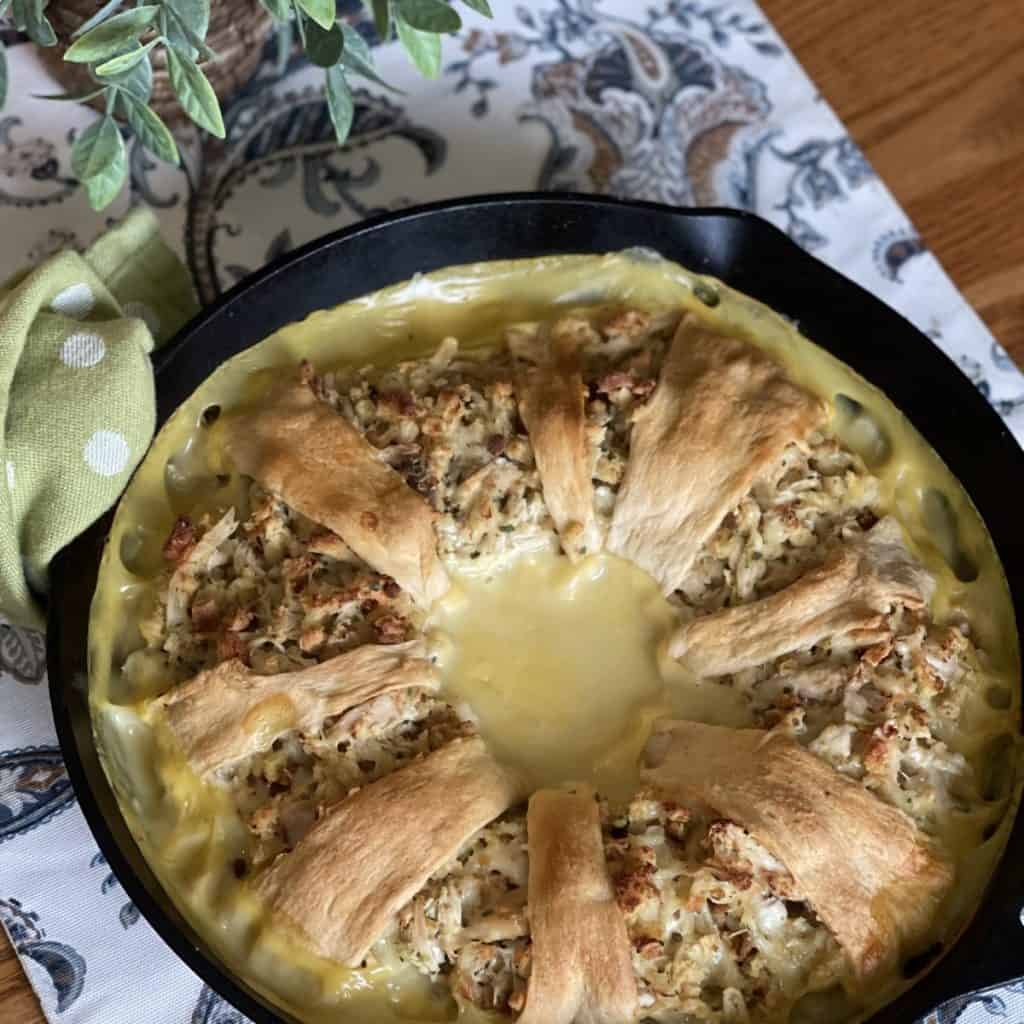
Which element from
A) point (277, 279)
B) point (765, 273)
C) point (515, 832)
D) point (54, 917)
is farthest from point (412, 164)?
point (54, 917)

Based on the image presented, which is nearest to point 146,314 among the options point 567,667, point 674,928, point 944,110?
point 567,667

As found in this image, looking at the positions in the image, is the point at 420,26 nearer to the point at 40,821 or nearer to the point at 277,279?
the point at 277,279

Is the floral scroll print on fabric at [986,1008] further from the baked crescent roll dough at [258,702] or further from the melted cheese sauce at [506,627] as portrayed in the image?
the baked crescent roll dough at [258,702]

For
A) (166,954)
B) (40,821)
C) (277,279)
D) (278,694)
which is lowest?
(166,954)

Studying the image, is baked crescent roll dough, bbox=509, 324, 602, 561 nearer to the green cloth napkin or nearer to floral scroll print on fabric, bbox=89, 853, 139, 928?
the green cloth napkin

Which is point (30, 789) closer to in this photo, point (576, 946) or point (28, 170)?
point (576, 946)

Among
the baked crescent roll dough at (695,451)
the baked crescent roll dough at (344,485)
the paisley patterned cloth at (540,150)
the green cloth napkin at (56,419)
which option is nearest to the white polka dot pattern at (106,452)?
the green cloth napkin at (56,419)
